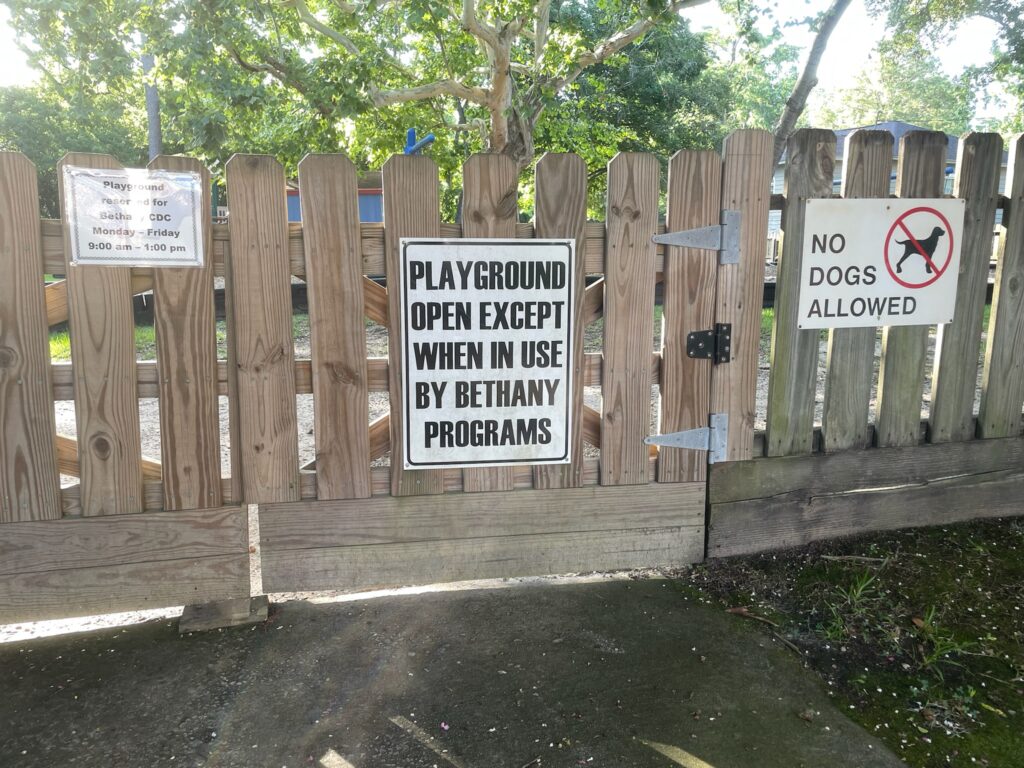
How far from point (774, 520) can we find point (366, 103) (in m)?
8.91

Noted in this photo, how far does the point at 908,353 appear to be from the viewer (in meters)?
3.52

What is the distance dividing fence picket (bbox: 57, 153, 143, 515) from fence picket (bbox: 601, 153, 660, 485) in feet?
6.15

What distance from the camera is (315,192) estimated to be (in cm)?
282

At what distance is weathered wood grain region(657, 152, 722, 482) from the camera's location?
10.2 ft

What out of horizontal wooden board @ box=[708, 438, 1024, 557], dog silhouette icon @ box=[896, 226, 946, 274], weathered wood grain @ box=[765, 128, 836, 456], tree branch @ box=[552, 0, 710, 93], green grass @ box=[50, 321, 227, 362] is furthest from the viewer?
tree branch @ box=[552, 0, 710, 93]

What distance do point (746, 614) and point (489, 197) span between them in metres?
2.02

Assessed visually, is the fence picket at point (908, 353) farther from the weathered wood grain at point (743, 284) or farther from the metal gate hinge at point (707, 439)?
the metal gate hinge at point (707, 439)

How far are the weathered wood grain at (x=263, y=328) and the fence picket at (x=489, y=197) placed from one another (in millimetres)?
703

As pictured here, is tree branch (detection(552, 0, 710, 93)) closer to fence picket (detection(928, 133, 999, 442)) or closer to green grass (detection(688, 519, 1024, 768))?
fence picket (detection(928, 133, 999, 442))

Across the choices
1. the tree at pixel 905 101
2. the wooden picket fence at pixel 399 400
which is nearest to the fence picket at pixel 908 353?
the wooden picket fence at pixel 399 400

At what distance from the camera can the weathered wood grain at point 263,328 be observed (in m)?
2.78

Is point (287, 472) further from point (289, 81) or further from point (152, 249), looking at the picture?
point (289, 81)

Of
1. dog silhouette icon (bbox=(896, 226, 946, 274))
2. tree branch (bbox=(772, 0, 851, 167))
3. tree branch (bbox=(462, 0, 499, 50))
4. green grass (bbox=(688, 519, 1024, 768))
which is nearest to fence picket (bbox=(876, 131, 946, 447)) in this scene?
dog silhouette icon (bbox=(896, 226, 946, 274))

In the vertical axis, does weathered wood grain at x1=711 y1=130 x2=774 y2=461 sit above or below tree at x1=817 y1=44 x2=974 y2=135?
below
